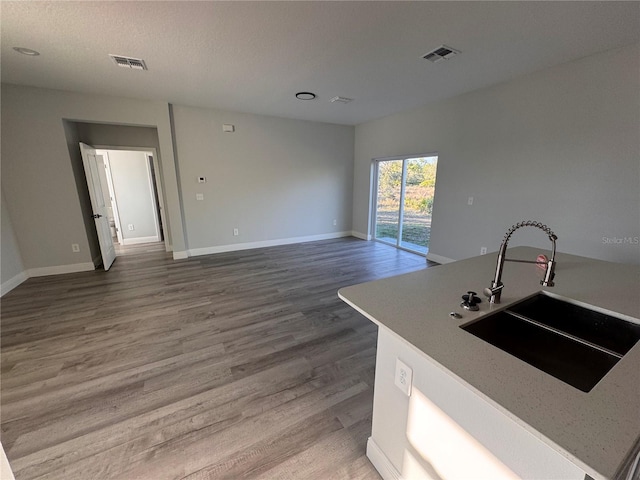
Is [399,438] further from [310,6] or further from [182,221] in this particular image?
[182,221]

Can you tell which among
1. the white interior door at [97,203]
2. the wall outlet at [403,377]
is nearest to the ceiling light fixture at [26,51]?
the white interior door at [97,203]

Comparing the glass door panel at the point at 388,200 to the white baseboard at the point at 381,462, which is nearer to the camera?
the white baseboard at the point at 381,462

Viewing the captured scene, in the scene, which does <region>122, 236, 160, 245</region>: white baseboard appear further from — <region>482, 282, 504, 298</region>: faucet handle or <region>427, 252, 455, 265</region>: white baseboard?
<region>482, 282, 504, 298</region>: faucet handle

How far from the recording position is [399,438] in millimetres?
1169

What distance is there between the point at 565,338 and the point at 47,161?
19.3 ft

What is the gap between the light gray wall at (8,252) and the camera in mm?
3434

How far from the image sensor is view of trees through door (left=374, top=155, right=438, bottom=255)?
487 centimetres

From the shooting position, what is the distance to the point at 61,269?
13.3 feet

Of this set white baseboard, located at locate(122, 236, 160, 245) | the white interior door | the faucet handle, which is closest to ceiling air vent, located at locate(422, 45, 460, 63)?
the faucet handle

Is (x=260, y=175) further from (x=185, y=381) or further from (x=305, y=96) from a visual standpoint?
(x=185, y=381)

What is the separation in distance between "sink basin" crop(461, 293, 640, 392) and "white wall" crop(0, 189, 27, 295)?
5.34 meters

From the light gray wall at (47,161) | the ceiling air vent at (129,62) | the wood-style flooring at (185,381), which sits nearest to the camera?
the wood-style flooring at (185,381)

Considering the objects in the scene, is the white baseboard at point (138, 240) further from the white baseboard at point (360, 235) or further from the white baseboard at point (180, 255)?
the white baseboard at point (360, 235)

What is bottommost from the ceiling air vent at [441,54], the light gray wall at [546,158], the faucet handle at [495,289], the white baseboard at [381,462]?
the white baseboard at [381,462]
